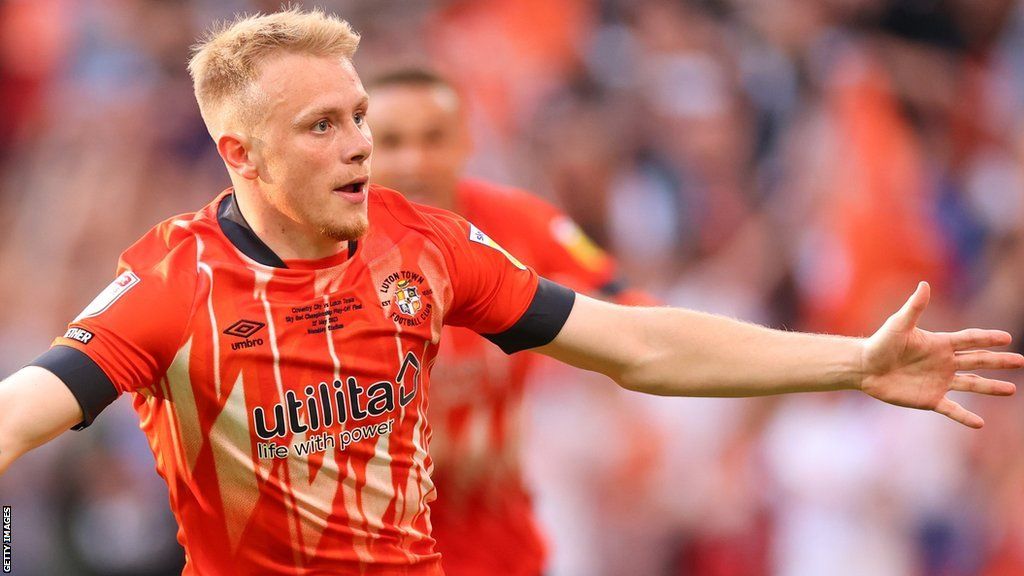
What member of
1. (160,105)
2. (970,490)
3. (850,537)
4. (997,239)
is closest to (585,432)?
(850,537)

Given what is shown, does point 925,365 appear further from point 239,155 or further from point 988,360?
point 239,155

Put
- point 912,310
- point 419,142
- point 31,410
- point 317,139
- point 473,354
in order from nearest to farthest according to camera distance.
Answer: point 31,410 → point 317,139 → point 912,310 → point 473,354 → point 419,142

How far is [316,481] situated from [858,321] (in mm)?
4692

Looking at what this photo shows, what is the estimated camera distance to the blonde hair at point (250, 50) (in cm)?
358

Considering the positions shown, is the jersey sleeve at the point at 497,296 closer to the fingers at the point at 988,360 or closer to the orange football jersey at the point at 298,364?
the orange football jersey at the point at 298,364

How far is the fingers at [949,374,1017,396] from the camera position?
3.72 meters

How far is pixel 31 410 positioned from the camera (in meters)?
3.14

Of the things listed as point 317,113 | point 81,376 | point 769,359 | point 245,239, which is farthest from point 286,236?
point 769,359

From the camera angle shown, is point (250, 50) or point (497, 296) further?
point (497, 296)

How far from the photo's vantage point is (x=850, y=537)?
7.29 m

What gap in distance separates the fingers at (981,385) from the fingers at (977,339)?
0.28 ft

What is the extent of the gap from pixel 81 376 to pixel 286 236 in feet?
2.23

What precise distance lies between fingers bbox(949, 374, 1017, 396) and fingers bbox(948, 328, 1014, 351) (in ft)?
0.28

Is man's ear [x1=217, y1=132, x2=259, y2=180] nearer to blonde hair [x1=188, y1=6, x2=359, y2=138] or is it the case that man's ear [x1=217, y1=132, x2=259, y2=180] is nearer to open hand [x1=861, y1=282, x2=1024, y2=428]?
blonde hair [x1=188, y1=6, x2=359, y2=138]
